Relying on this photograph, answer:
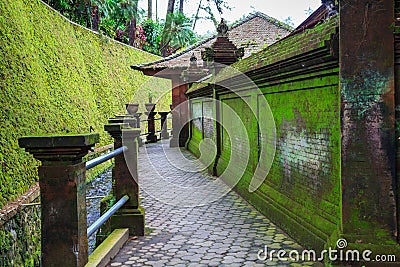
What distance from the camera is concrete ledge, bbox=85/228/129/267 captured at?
12.7 feet

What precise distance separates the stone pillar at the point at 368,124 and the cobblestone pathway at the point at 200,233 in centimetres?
90

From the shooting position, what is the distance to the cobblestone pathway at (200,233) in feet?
14.3

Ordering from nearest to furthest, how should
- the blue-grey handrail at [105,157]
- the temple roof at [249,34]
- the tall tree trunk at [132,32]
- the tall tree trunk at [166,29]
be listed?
the blue-grey handrail at [105,157]
the temple roof at [249,34]
the tall tree trunk at [132,32]
the tall tree trunk at [166,29]

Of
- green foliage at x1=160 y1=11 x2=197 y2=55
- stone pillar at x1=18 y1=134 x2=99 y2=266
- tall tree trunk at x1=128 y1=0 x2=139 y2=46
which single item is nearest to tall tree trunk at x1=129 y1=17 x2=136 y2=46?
tall tree trunk at x1=128 y1=0 x2=139 y2=46

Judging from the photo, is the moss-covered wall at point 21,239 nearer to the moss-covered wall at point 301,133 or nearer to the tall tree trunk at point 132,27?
the moss-covered wall at point 301,133

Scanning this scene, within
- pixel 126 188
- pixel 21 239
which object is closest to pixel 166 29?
pixel 21 239

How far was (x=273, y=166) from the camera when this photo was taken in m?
5.93

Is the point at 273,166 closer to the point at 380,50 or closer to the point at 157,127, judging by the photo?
the point at 380,50

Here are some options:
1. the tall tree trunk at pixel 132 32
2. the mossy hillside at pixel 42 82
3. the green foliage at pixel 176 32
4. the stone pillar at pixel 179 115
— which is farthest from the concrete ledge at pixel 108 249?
the green foliage at pixel 176 32

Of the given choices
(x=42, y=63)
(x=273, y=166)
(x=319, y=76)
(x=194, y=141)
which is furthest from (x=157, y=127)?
(x=319, y=76)

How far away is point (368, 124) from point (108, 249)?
2.53m

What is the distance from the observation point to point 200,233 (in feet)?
17.3

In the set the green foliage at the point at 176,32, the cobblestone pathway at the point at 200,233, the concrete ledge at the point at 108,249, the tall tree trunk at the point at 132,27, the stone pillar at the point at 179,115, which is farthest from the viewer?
the green foliage at the point at 176,32

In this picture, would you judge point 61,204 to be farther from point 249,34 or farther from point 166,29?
point 166,29
